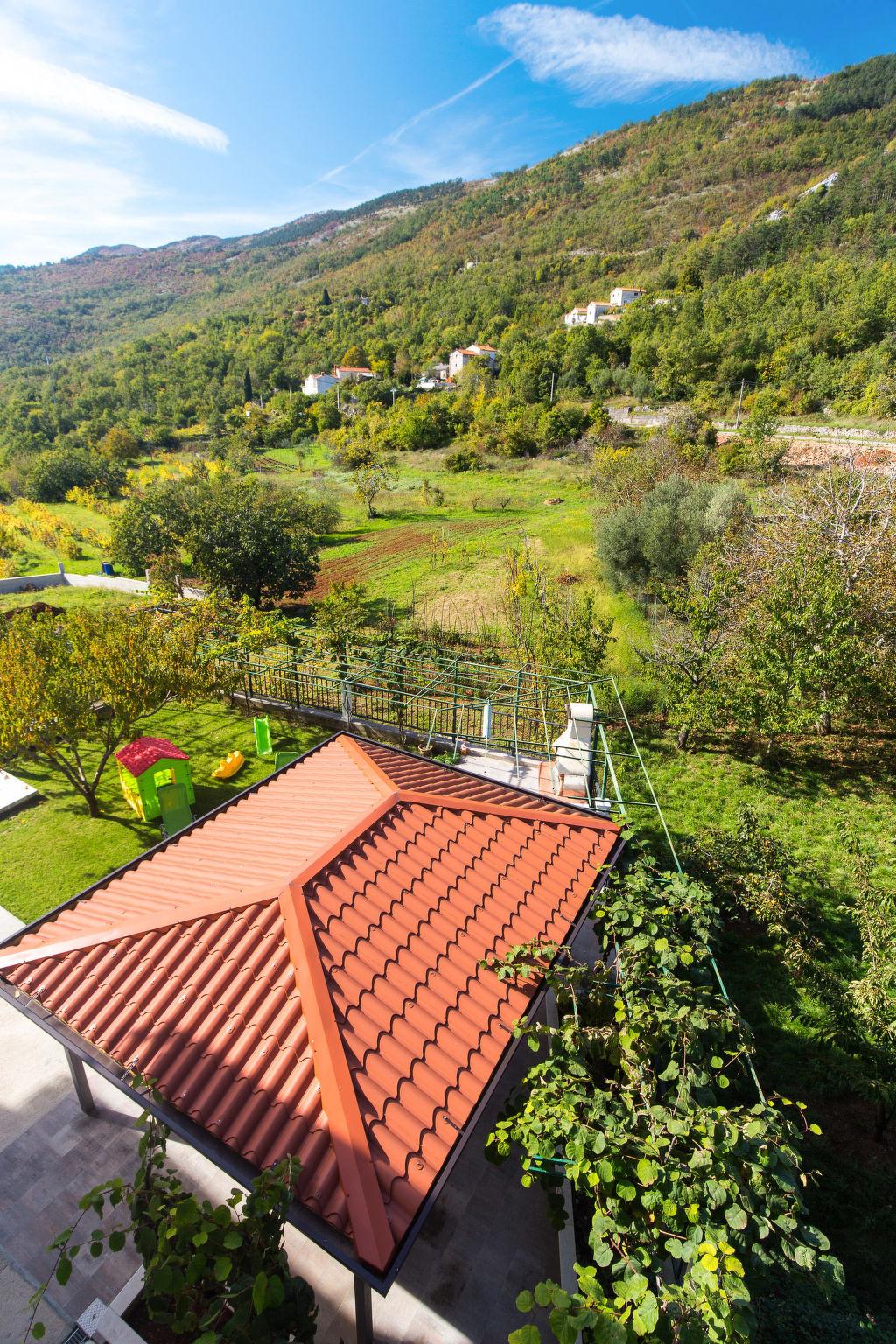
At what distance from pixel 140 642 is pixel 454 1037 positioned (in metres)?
9.68

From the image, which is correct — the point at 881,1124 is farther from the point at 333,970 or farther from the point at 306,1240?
the point at 333,970

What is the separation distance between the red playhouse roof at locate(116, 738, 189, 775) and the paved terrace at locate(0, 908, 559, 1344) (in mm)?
5092

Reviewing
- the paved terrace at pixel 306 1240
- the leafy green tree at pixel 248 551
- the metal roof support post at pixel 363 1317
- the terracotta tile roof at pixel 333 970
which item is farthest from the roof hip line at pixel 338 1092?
the leafy green tree at pixel 248 551

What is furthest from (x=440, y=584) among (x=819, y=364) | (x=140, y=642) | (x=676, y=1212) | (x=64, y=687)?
(x=819, y=364)

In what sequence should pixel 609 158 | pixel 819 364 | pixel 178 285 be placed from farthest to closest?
pixel 178 285, pixel 609 158, pixel 819 364

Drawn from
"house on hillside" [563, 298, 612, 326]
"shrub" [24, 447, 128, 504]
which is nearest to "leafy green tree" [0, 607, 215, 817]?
"shrub" [24, 447, 128, 504]

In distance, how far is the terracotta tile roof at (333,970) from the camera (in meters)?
3.71

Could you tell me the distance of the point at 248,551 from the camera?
23234mm

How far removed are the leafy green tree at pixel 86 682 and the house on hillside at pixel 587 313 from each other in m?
80.1

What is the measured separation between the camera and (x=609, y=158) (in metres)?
137

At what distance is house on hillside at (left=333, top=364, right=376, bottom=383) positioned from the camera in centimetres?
7944

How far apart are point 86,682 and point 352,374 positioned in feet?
279

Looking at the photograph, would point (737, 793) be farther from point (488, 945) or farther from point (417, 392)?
point (417, 392)

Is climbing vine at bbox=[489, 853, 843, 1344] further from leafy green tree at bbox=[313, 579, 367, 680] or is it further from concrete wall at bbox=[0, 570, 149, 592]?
concrete wall at bbox=[0, 570, 149, 592]
